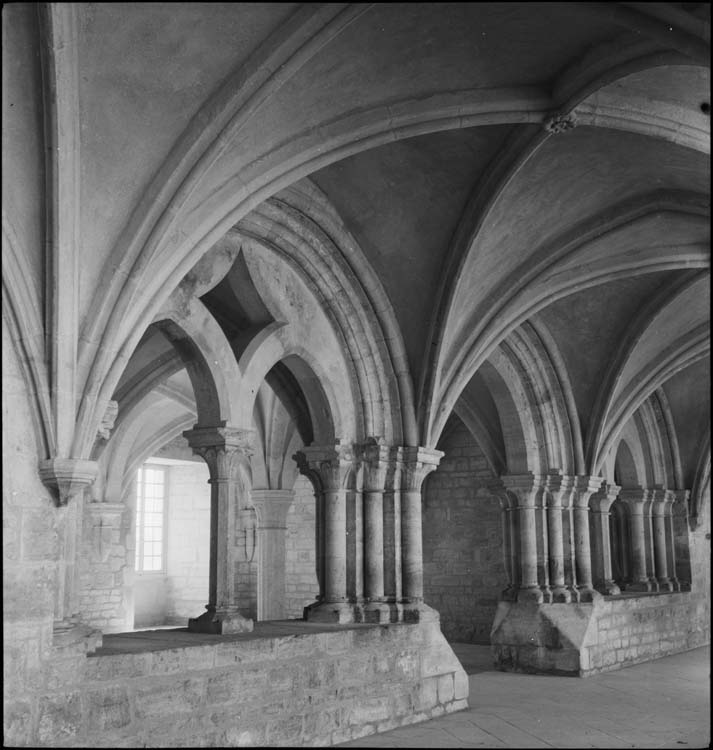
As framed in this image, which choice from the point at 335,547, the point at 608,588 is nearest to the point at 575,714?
the point at 335,547

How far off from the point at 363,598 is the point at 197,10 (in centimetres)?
512

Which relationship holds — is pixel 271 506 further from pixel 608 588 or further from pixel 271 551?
pixel 608 588

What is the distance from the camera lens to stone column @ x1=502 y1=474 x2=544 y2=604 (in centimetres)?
1105

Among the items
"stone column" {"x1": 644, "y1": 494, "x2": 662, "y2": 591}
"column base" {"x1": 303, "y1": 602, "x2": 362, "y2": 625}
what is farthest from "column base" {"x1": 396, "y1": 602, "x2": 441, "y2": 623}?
"stone column" {"x1": 644, "y1": 494, "x2": 662, "y2": 591}

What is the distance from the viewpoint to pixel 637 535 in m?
14.7

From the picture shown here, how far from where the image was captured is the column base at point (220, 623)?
6719mm

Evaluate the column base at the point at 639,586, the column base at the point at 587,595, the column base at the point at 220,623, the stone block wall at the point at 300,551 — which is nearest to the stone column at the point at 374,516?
the column base at the point at 220,623

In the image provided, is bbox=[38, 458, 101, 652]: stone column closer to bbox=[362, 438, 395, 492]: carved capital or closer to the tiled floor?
the tiled floor

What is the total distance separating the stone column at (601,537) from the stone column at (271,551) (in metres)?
4.39

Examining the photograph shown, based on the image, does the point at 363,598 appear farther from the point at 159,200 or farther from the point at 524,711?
the point at 159,200

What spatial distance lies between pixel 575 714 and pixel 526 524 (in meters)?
3.22

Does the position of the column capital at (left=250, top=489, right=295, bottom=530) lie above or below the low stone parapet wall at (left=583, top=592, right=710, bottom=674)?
above

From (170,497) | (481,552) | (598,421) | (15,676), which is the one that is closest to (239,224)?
(15,676)

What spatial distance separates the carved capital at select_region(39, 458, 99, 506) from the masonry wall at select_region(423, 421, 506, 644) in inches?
386
